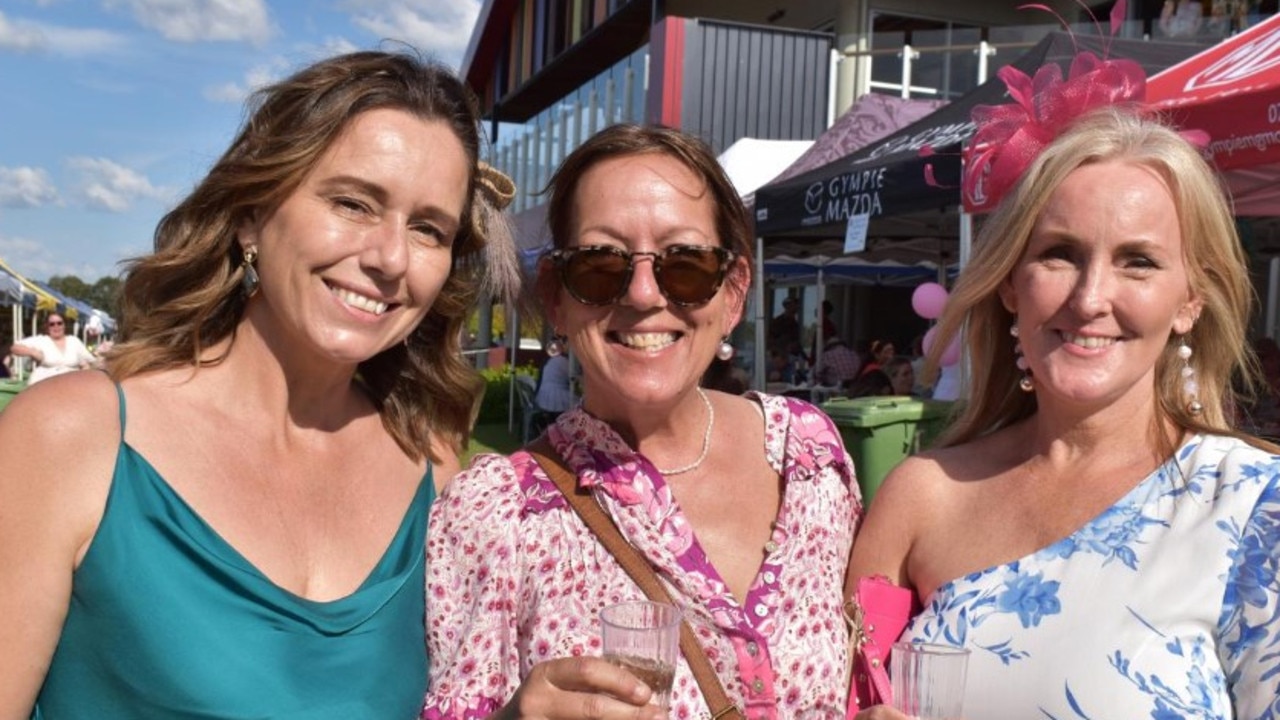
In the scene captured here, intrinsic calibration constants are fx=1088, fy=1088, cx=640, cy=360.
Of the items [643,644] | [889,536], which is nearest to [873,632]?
[889,536]

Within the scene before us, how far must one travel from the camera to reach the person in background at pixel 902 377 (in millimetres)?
10555

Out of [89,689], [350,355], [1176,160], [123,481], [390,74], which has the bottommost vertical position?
[89,689]

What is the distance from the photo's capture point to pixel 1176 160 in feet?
6.82

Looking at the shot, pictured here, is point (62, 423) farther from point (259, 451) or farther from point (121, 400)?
point (259, 451)

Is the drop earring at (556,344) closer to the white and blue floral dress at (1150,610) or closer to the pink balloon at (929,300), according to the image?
the white and blue floral dress at (1150,610)

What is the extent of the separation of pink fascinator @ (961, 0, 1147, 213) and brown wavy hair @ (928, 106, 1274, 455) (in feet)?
0.25

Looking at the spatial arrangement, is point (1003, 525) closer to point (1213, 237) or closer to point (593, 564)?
point (1213, 237)

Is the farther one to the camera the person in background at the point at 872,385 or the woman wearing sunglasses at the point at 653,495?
the person in background at the point at 872,385

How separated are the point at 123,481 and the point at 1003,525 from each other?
1.67 metres

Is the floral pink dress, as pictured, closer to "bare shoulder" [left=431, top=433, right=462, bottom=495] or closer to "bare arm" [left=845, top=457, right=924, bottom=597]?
"bare arm" [left=845, top=457, right=924, bottom=597]

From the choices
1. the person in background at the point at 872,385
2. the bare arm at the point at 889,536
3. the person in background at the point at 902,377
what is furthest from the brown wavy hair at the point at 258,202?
the person in background at the point at 902,377

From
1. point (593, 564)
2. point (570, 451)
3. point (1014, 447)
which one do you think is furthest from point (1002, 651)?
point (570, 451)

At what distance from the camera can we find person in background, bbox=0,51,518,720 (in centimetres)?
189

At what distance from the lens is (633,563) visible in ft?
6.71
